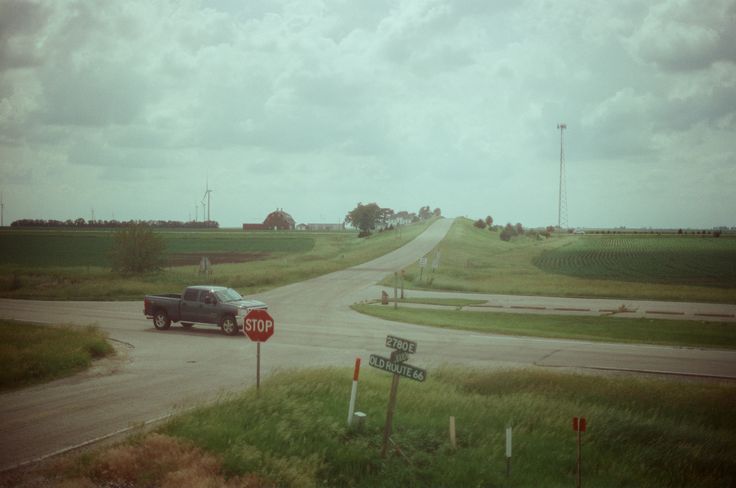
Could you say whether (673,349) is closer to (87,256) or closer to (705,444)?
(705,444)

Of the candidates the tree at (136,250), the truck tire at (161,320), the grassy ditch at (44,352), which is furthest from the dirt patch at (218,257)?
the grassy ditch at (44,352)

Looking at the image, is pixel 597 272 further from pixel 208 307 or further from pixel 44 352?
pixel 44 352

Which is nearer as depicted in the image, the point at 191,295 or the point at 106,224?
the point at 191,295

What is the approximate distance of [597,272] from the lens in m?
59.7

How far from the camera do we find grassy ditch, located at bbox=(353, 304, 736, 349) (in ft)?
80.5

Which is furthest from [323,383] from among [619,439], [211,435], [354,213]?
[354,213]

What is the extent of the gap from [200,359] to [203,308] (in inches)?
262

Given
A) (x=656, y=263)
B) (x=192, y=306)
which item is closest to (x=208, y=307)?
(x=192, y=306)

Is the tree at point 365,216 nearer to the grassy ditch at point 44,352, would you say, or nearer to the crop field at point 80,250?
the crop field at point 80,250

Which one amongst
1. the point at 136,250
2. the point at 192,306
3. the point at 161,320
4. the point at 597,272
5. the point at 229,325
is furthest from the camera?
the point at 597,272

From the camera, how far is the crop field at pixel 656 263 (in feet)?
172

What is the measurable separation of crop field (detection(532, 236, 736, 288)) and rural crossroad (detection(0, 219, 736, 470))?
33.4 metres

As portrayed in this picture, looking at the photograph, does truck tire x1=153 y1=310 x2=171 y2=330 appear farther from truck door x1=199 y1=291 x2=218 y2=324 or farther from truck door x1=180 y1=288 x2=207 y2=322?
truck door x1=199 y1=291 x2=218 y2=324

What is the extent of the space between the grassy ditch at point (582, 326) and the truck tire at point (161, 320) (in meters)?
11.5
